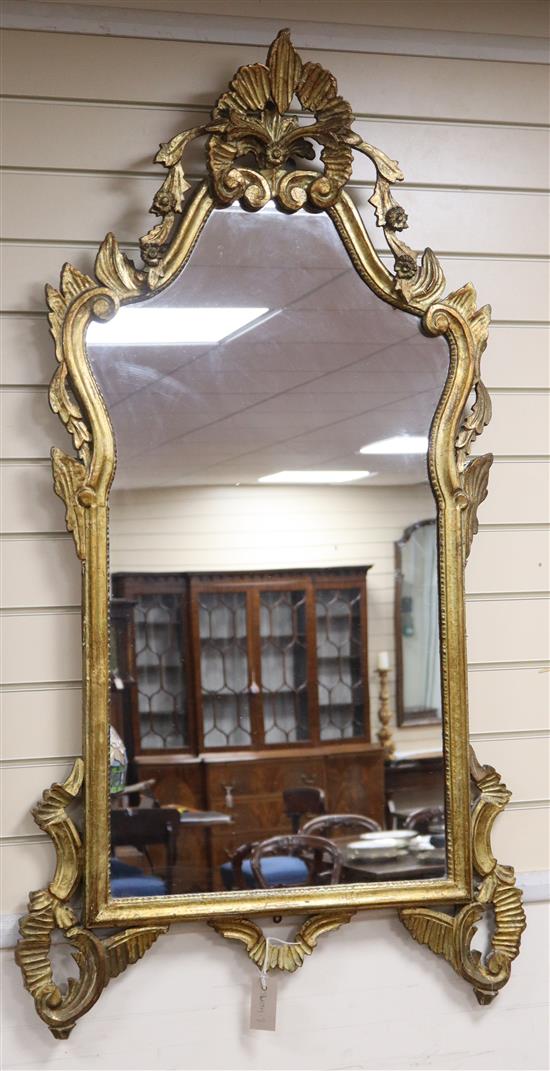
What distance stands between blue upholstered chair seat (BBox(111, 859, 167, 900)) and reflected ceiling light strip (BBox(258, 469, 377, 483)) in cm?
75

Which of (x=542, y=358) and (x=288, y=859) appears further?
(x=542, y=358)

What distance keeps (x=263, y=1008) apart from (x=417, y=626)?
30.3 inches

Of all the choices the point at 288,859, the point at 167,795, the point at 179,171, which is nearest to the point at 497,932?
the point at 288,859

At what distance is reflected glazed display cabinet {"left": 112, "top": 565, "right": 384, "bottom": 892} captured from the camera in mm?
2111

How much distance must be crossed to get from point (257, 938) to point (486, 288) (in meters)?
1.34

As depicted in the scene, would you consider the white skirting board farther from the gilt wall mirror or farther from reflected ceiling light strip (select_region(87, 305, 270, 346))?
reflected ceiling light strip (select_region(87, 305, 270, 346))

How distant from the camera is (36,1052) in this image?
2117 millimetres

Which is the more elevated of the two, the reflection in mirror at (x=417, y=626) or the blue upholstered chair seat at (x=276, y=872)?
the reflection in mirror at (x=417, y=626)

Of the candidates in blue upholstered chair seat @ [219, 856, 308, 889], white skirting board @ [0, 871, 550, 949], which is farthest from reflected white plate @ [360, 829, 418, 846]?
white skirting board @ [0, 871, 550, 949]

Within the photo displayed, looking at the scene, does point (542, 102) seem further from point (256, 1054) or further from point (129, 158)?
point (256, 1054)

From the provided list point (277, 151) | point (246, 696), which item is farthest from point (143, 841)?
point (277, 151)

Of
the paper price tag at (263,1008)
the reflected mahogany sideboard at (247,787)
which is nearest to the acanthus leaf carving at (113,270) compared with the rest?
the reflected mahogany sideboard at (247,787)

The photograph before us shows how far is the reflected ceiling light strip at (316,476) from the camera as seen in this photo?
2.17 m

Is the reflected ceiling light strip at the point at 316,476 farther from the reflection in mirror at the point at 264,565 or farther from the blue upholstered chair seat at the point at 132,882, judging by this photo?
the blue upholstered chair seat at the point at 132,882
